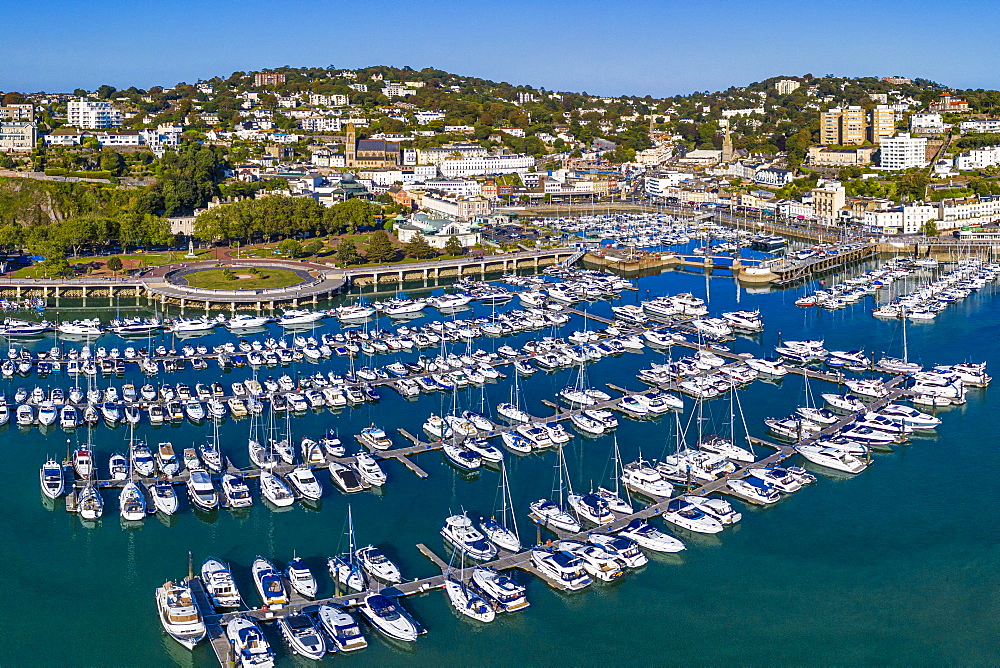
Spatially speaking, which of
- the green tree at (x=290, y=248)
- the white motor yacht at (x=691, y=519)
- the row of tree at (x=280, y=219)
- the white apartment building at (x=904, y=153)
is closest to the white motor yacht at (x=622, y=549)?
the white motor yacht at (x=691, y=519)

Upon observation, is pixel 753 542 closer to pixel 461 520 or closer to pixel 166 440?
pixel 461 520

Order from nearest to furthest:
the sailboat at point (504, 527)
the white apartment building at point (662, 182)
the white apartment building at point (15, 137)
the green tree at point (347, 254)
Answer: the sailboat at point (504, 527) < the green tree at point (347, 254) < the white apartment building at point (15, 137) < the white apartment building at point (662, 182)

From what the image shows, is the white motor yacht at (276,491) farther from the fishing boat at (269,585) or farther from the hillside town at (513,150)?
the hillside town at (513,150)

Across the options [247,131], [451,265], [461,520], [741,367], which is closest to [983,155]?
[451,265]

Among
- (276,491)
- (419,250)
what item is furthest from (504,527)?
(419,250)

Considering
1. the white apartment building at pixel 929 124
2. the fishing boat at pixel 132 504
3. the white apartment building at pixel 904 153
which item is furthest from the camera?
Result: the white apartment building at pixel 929 124

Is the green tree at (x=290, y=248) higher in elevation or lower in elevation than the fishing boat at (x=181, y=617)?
higher

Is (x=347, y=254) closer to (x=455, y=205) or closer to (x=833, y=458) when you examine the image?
(x=455, y=205)
